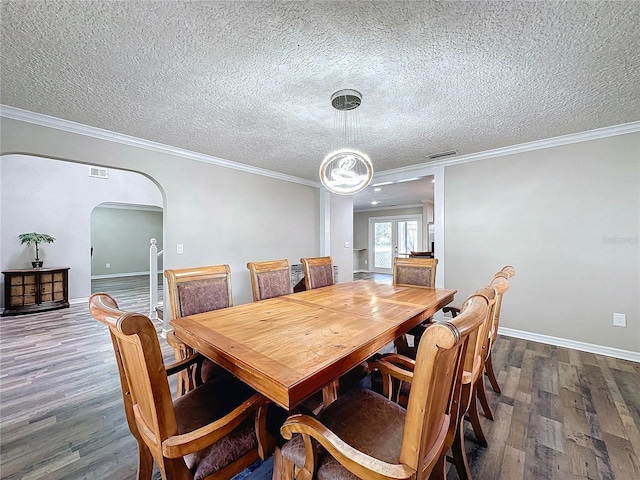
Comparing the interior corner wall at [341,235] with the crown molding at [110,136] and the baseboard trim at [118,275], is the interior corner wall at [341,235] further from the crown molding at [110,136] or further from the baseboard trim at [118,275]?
the baseboard trim at [118,275]

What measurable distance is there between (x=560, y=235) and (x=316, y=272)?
288 centimetres

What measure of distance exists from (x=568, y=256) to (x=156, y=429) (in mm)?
4051

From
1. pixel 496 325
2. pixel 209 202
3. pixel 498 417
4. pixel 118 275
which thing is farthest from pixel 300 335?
pixel 118 275

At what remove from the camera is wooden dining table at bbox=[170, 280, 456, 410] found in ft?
3.15

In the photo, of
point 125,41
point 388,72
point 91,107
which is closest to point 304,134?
point 388,72

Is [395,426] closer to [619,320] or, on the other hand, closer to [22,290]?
[619,320]

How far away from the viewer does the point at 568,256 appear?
304cm

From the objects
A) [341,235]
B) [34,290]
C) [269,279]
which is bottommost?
[34,290]

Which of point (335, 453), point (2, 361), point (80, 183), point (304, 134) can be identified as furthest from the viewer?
point (80, 183)

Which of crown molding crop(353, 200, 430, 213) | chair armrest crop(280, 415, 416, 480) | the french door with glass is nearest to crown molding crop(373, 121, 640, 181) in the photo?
chair armrest crop(280, 415, 416, 480)

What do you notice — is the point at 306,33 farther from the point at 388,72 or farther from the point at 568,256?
the point at 568,256

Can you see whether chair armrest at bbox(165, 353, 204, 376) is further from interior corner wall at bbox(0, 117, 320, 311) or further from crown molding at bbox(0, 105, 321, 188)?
crown molding at bbox(0, 105, 321, 188)

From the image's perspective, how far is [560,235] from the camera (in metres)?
3.09

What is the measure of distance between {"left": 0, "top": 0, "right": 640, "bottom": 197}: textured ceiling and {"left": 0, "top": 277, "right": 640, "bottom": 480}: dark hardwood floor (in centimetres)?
237
